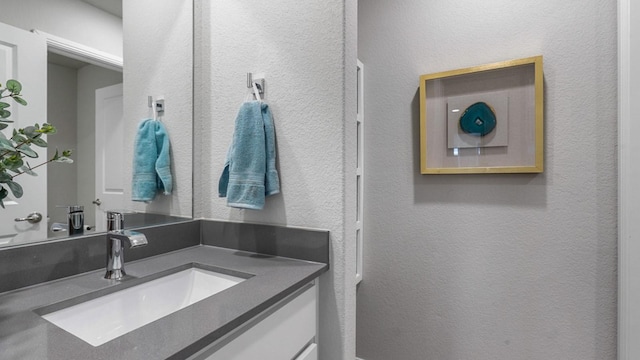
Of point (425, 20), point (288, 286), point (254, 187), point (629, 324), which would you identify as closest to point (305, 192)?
point (254, 187)

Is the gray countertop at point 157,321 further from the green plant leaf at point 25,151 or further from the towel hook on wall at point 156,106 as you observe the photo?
the towel hook on wall at point 156,106

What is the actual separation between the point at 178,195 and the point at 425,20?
4.82ft

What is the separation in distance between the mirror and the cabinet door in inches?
25.1

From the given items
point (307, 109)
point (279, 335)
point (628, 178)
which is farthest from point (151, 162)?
point (628, 178)

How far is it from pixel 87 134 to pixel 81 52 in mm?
247

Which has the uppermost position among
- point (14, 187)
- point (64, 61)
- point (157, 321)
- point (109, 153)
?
point (64, 61)

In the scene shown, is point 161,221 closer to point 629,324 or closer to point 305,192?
point 305,192

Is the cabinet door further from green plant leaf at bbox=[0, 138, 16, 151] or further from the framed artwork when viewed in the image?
the framed artwork

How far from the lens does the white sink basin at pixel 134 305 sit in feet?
2.29

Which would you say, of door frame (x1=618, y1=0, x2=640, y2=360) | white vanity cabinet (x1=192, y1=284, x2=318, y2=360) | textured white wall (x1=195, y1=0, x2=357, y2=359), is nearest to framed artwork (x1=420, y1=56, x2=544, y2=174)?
door frame (x1=618, y1=0, x2=640, y2=360)

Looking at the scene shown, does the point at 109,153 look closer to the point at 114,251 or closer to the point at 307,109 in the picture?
the point at 114,251

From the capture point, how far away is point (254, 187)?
3.38 ft

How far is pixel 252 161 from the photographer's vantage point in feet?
3.41

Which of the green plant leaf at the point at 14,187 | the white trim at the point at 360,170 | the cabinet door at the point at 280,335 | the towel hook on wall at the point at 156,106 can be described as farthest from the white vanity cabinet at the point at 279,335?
the towel hook on wall at the point at 156,106
